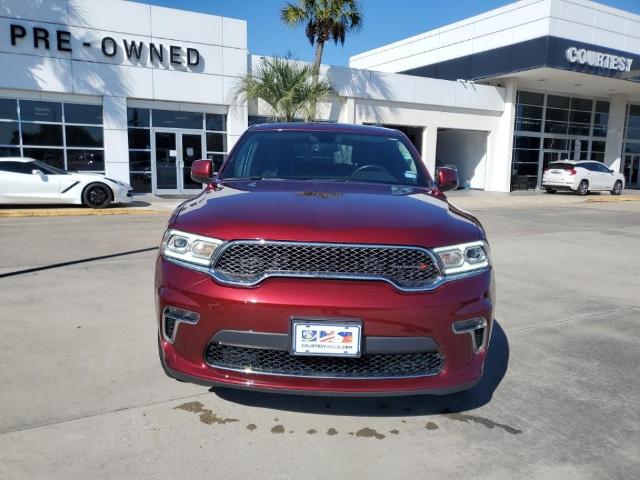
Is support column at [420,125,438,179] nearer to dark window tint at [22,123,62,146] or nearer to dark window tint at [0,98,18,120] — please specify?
dark window tint at [22,123,62,146]

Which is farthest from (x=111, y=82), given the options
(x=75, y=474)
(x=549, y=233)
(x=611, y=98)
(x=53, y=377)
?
(x=611, y=98)

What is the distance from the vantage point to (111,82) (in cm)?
1675

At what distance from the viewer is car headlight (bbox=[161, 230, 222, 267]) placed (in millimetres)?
2551

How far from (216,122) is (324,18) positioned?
5.44 meters

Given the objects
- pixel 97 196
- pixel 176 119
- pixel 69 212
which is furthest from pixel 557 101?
pixel 69 212

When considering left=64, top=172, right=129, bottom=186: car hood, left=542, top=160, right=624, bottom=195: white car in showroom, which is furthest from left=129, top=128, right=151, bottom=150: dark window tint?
left=542, top=160, right=624, bottom=195: white car in showroom

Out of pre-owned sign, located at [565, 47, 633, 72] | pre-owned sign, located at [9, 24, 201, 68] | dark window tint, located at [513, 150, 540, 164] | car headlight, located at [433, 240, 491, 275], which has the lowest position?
car headlight, located at [433, 240, 491, 275]

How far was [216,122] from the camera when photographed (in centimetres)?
1891

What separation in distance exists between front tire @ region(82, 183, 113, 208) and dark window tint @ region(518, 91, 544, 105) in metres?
21.5

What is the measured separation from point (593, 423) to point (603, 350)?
135 centimetres

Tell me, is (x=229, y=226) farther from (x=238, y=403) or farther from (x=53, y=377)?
(x=53, y=377)

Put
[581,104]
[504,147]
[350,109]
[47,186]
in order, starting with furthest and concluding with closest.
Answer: [581,104], [504,147], [350,109], [47,186]

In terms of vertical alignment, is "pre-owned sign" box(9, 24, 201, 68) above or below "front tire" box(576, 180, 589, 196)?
above

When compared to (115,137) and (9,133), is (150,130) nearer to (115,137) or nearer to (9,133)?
(115,137)
